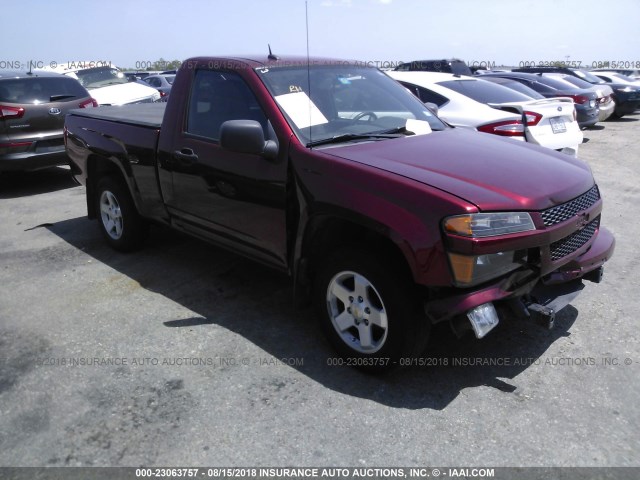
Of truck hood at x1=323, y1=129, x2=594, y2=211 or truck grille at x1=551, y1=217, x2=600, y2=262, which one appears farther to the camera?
truck grille at x1=551, y1=217, x2=600, y2=262

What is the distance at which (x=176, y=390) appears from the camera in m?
3.34

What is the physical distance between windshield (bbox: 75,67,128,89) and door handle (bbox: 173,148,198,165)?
11.2 meters

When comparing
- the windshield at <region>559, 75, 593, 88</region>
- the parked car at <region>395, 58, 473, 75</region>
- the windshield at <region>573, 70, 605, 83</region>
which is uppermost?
the parked car at <region>395, 58, 473, 75</region>

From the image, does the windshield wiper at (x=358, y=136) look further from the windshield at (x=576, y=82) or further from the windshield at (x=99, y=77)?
the windshield at (x=576, y=82)

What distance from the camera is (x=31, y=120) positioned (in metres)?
8.10

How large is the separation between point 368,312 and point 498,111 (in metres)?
5.04

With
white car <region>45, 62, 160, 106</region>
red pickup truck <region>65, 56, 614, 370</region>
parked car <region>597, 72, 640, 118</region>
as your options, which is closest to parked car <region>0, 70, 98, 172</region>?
white car <region>45, 62, 160, 106</region>

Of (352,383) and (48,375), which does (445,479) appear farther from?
(48,375)

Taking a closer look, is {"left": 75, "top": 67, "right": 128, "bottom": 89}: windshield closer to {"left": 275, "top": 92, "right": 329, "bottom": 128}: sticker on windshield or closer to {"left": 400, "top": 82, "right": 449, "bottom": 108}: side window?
{"left": 400, "top": 82, "right": 449, "bottom": 108}: side window

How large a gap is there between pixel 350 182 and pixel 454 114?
4737 millimetres

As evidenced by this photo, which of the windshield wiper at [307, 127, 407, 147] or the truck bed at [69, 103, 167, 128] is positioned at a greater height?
the truck bed at [69, 103, 167, 128]

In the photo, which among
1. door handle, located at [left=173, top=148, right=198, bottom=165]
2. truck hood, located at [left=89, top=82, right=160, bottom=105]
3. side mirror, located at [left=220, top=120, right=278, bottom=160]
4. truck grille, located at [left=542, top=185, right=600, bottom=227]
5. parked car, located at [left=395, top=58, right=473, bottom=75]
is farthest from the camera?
parked car, located at [left=395, top=58, right=473, bottom=75]

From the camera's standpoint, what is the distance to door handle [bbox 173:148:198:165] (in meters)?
4.26

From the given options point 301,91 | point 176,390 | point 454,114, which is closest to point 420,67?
point 454,114
